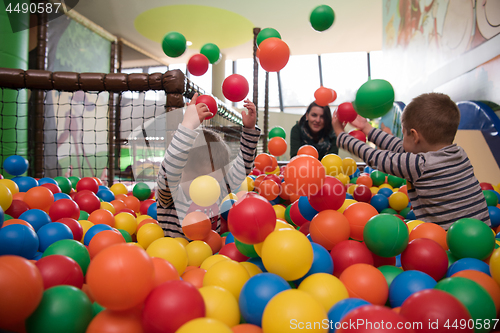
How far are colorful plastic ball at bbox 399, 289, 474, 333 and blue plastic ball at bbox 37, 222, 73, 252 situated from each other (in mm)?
992

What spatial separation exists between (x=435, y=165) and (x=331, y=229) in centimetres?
51

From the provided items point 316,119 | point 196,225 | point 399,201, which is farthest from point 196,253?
point 316,119

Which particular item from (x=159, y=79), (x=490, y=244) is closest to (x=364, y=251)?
(x=490, y=244)

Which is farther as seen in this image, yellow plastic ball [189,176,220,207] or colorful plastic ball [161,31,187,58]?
colorful plastic ball [161,31,187,58]

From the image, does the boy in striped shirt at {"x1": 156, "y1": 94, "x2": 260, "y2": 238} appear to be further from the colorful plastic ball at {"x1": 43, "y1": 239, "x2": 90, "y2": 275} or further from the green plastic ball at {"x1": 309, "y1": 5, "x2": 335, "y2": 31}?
the green plastic ball at {"x1": 309, "y1": 5, "x2": 335, "y2": 31}

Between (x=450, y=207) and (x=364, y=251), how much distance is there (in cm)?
51

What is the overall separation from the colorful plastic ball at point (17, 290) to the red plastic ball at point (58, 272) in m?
0.09

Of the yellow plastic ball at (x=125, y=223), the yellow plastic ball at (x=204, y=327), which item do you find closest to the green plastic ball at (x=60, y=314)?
the yellow plastic ball at (x=204, y=327)

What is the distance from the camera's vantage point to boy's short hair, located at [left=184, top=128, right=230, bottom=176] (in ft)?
3.81

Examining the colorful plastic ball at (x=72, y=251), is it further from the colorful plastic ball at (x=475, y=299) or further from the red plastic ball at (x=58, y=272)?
→ the colorful plastic ball at (x=475, y=299)

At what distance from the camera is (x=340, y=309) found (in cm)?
54

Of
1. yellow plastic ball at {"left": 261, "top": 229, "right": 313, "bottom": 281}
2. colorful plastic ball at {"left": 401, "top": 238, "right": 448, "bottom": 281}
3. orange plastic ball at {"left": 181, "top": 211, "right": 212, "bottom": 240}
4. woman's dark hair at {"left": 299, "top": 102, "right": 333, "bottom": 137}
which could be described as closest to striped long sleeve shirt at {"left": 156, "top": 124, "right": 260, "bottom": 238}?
orange plastic ball at {"left": 181, "top": 211, "right": 212, "bottom": 240}

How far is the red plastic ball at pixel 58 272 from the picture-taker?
0.56m

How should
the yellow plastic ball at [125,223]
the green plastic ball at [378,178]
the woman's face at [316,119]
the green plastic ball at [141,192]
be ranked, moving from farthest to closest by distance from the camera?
the woman's face at [316,119], the green plastic ball at [378,178], the green plastic ball at [141,192], the yellow plastic ball at [125,223]
